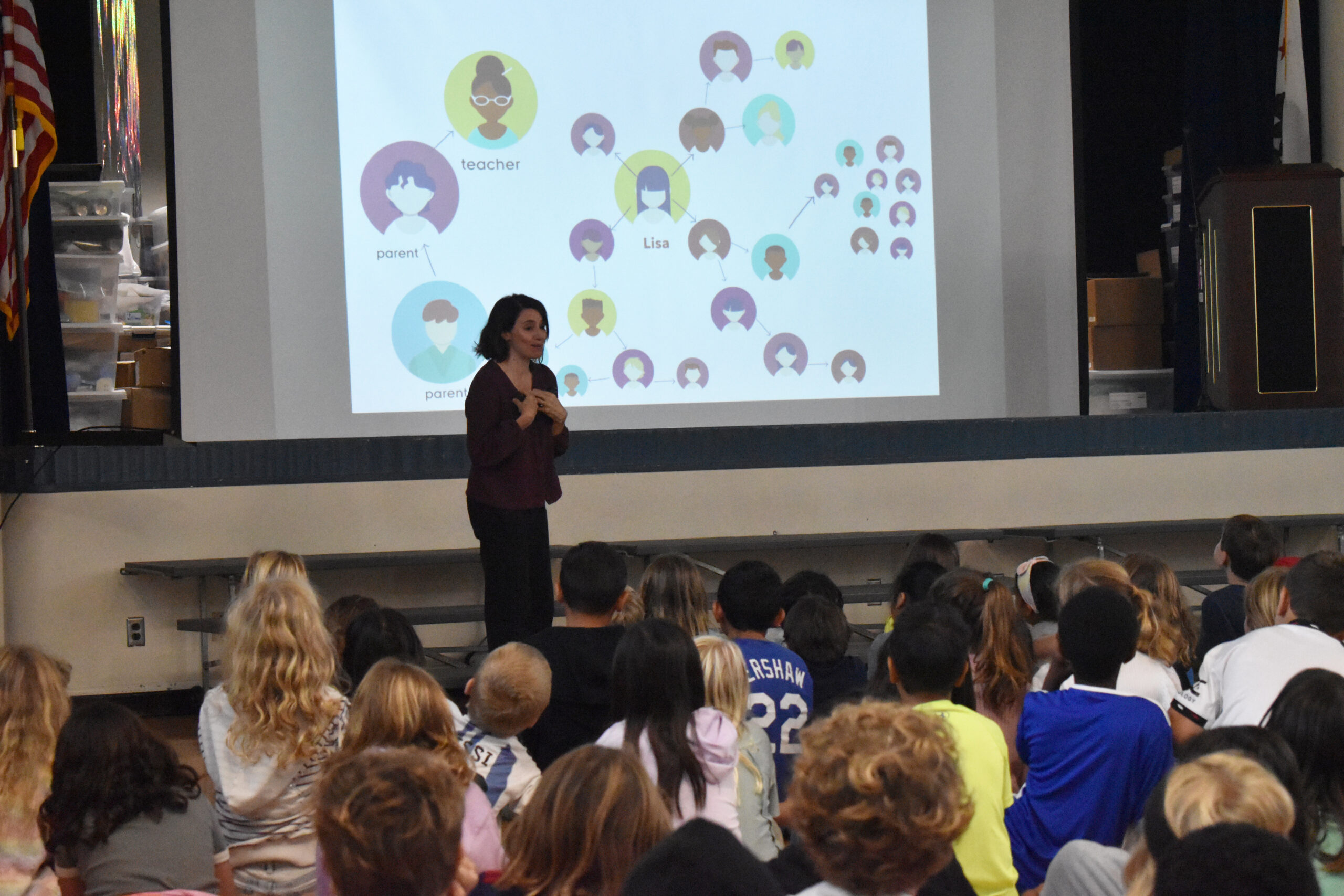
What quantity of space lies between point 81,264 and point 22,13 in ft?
4.23

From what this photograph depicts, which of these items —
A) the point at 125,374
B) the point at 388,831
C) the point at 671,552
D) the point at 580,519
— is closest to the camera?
the point at 388,831

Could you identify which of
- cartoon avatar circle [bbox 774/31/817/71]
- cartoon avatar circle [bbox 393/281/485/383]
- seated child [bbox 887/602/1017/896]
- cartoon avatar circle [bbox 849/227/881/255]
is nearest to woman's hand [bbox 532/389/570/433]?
cartoon avatar circle [bbox 393/281/485/383]

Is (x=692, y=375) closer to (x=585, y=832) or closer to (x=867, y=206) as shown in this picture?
(x=867, y=206)

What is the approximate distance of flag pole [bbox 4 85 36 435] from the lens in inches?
188

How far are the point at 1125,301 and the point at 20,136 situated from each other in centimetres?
554

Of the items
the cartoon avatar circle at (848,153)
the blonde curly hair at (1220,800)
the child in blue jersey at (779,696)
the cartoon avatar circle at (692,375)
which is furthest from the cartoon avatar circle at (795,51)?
the blonde curly hair at (1220,800)

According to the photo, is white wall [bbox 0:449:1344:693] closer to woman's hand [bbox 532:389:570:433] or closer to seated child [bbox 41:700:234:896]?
woman's hand [bbox 532:389:570:433]

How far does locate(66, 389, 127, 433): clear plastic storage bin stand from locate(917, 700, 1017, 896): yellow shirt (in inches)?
196

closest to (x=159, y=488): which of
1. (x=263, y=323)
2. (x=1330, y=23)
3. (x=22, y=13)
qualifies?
(x=263, y=323)

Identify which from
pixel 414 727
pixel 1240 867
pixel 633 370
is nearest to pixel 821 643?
pixel 414 727

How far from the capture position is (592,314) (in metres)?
5.59

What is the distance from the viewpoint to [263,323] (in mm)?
5266

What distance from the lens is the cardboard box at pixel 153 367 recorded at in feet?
18.3

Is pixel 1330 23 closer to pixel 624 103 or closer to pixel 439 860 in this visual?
pixel 624 103
